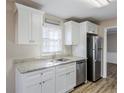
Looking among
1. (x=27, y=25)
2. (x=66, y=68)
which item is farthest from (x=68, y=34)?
(x=27, y=25)

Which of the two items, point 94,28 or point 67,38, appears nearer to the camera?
point 67,38

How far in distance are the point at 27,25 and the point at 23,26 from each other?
0.32 feet

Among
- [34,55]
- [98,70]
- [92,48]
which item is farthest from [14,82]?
[98,70]

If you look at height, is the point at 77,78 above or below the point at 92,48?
below

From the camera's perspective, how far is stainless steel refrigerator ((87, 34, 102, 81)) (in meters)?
3.64

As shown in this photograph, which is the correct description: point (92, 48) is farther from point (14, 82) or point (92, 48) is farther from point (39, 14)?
point (14, 82)

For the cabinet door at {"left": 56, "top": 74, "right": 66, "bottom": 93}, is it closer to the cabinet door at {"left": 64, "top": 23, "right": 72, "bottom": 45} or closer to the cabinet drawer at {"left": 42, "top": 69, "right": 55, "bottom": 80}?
the cabinet drawer at {"left": 42, "top": 69, "right": 55, "bottom": 80}

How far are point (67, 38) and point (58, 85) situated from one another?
5.91 feet

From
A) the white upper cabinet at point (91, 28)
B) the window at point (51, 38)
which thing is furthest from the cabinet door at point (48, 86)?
the white upper cabinet at point (91, 28)

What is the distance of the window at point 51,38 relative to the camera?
10.7ft

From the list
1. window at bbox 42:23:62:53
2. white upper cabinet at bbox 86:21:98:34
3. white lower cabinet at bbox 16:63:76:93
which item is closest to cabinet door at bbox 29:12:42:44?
window at bbox 42:23:62:53
